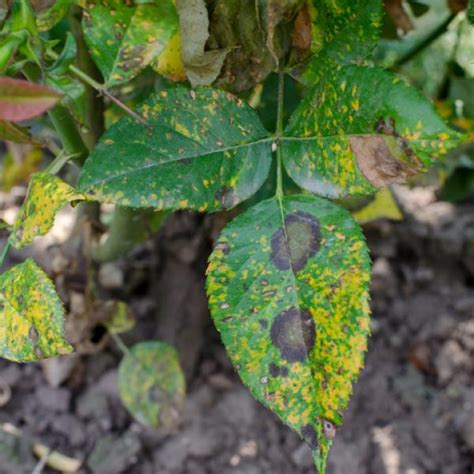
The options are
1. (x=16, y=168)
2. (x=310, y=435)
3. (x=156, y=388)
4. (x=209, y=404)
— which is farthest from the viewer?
(x=16, y=168)

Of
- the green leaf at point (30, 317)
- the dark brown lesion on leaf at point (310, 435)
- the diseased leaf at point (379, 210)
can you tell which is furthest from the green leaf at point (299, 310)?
the diseased leaf at point (379, 210)

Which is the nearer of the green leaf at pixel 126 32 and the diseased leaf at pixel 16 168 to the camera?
the green leaf at pixel 126 32

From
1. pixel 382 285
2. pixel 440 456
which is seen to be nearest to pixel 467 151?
pixel 382 285

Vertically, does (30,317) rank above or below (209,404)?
above

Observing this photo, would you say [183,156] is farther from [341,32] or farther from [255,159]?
[341,32]

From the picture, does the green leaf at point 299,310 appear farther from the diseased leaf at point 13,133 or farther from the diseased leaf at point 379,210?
the diseased leaf at point 379,210

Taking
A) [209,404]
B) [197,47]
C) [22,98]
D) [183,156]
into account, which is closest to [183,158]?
[183,156]

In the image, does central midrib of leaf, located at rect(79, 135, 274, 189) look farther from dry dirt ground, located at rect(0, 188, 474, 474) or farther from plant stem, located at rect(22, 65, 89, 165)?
dry dirt ground, located at rect(0, 188, 474, 474)

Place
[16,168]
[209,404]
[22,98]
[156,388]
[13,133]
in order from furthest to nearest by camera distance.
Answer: [16,168] < [209,404] < [156,388] < [13,133] < [22,98]
